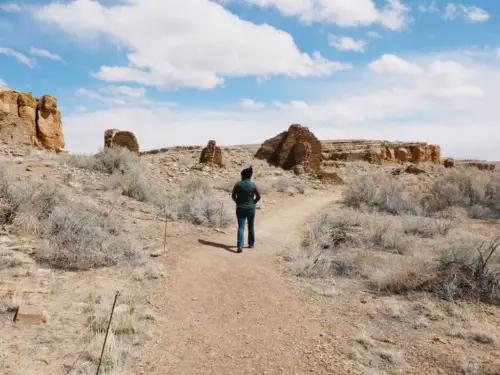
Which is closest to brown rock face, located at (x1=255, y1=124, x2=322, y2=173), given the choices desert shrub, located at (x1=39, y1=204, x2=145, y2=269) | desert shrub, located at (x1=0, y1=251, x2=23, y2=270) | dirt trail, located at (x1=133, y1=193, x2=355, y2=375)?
dirt trail, located at (x1=133, y1=193, x2=355, y2=375)

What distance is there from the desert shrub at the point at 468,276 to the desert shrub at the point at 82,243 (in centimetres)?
473

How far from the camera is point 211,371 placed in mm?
3455

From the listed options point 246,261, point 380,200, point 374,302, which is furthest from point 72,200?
point 380,200

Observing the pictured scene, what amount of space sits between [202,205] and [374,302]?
5.60 meters

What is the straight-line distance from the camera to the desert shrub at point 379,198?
12484 mm

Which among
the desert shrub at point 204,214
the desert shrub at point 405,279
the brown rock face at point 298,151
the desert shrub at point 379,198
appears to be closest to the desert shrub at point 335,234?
the desert shrub at point 405,279

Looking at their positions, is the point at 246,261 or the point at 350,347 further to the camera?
the point at 246,261

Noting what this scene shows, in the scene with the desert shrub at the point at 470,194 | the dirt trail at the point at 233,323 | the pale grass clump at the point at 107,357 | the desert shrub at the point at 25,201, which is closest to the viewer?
the pale grass clump at the point at 107,357

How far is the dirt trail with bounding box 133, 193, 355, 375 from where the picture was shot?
357 cm

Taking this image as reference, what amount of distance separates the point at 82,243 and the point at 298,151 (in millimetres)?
16806

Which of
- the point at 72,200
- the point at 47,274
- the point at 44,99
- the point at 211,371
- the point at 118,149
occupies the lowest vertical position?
the point at 211,371

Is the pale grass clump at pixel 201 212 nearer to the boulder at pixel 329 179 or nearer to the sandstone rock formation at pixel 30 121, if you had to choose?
the boulder at pixel 329 179

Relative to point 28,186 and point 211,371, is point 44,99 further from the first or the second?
point 211,371

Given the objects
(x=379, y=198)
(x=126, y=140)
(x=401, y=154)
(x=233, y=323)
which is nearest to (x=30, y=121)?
(x=126, y=140)
